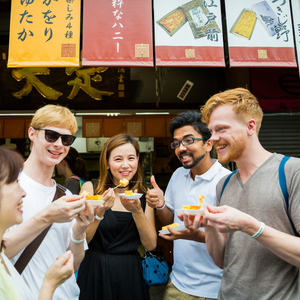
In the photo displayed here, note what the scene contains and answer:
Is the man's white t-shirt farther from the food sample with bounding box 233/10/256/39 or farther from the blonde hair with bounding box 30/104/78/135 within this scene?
the food sample with bounding box 233/10/256/39

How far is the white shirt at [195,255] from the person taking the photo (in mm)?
2678

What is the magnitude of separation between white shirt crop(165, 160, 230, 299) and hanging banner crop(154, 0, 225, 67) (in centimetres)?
177

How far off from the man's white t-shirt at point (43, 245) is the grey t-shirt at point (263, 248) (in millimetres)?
1259

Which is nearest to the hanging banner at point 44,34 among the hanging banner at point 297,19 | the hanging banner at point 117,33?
the hanging banner at point 117,33

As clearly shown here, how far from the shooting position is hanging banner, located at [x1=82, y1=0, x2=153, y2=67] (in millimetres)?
4082

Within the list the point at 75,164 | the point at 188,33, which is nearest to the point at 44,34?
the point at 188,33

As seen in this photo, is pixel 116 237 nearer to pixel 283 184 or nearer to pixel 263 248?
pixel 263 248

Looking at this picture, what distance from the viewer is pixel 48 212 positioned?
6.52 feet

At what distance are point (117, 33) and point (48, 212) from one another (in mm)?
3075

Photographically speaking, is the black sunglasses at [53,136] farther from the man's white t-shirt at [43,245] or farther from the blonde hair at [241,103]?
the blonde hair at [241,103]

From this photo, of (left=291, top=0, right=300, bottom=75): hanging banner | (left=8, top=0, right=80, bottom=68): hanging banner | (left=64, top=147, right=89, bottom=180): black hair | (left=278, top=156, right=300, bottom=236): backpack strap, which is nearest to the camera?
(left=278, top=156, right=300, bottom=236): backpack strap

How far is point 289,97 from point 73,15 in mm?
5251

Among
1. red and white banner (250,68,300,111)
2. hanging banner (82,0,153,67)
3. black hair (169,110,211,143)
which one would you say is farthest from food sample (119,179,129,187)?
red and white banner (250,68,300,111)

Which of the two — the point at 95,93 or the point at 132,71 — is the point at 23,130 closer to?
the point at 95,93
